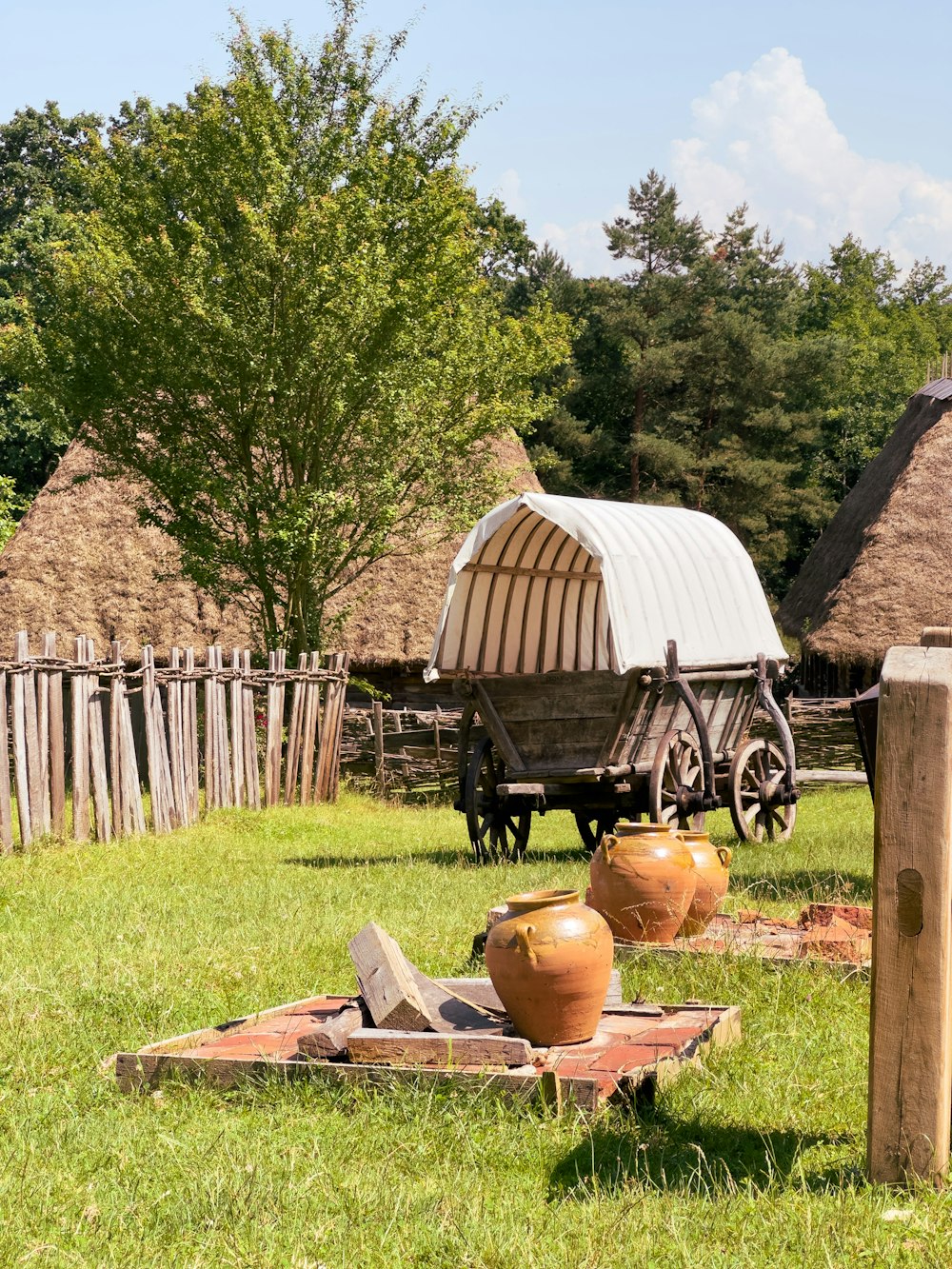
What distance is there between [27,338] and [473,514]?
546 cm

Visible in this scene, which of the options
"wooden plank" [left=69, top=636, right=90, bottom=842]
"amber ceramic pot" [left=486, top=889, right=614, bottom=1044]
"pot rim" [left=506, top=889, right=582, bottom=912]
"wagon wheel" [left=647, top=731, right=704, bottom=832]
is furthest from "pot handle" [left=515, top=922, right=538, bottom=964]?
"wooden plank" [left=69, top=636, right=90, bottom=842]

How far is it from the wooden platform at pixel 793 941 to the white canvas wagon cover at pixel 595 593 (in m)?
2.77

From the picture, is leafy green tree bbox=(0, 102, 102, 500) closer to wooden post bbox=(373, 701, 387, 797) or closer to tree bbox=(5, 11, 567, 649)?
tree bbox=(5, 11, 567, 649)

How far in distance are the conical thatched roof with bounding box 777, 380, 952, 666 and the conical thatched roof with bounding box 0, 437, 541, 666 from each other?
18.0 ft

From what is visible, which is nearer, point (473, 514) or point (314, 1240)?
point (314, 1240)

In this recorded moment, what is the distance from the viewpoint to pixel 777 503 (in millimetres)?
33562

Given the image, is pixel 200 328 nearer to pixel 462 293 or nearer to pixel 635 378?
pixel 462 293

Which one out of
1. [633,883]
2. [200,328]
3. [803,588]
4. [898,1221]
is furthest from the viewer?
[803,588]

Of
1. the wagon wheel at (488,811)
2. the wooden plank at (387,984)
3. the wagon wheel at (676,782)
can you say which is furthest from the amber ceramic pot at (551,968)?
the wagon wheel at (488,811)

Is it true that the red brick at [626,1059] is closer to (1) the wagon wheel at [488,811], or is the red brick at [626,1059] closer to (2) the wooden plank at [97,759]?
(1) the wagon wheel at [488,811]

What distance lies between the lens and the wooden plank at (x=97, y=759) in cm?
1002

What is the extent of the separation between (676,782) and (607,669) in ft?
3.45

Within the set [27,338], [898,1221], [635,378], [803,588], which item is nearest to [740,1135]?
[898,1221]

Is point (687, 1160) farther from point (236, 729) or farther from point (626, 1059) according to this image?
point (236, 729)
